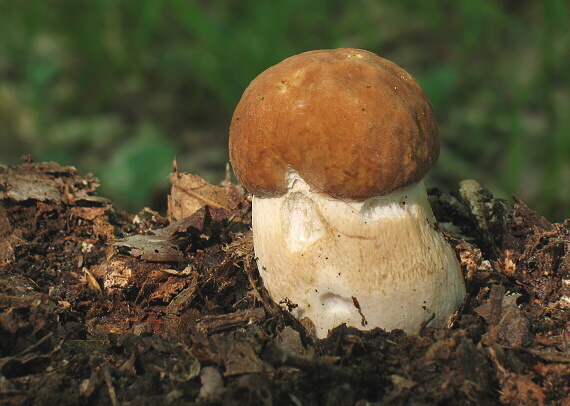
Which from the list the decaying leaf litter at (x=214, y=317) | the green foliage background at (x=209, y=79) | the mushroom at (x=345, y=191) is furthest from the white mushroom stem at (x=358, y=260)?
the green foliage background at (x=209, y=79)

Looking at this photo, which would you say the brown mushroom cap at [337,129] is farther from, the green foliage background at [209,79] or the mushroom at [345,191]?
the green foliage background at [209,79]

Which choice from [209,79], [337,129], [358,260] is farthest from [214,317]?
[209,79]

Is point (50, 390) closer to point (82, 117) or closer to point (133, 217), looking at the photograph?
point (133, 217)

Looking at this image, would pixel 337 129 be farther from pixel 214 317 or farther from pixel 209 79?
pixel 209 79

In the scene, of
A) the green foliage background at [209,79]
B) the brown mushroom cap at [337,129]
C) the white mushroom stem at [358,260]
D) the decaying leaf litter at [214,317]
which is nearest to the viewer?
the decaying leaf litter at [214,317]

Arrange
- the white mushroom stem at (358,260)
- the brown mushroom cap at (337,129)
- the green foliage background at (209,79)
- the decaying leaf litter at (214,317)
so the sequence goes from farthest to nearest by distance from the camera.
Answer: the green foliage background at (209,79)
the white mushroom stem at (358,260)
the brown mushroom cap at (337,129)
the decaying leaf litter at (214,317)

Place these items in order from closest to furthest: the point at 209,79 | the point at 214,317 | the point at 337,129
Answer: the point at 337,129 → the point at 214,317 → the point at 209,79

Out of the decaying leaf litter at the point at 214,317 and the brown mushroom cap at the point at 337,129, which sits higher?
the brown mushroom cap at the point at 337,129

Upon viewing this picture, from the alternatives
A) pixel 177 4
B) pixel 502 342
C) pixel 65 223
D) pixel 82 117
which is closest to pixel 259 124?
pixel 502 342
